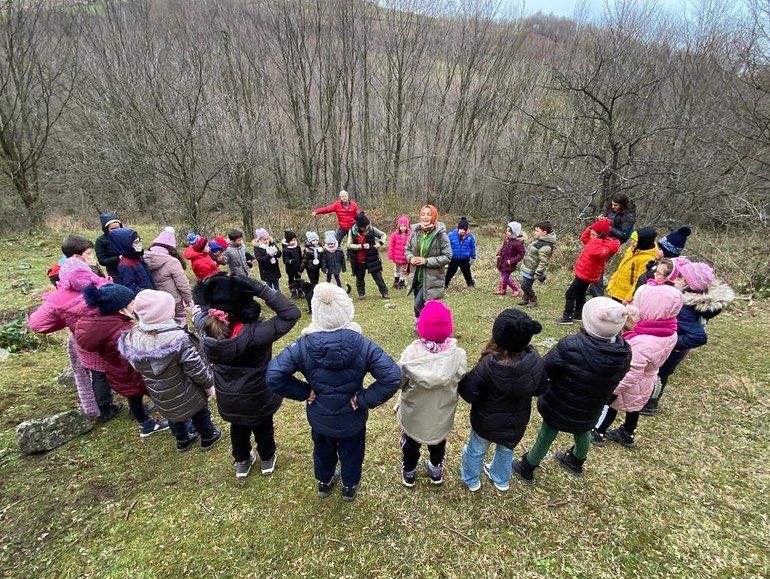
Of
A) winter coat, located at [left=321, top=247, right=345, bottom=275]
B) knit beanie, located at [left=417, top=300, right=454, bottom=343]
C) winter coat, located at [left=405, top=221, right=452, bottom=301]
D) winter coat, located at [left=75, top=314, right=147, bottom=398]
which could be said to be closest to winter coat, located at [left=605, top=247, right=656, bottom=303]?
winter coat, located at [left=405, top=221, right=452, bottom=301]

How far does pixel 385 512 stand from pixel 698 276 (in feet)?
13.1

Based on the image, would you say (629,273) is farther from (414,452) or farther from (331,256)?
(331,256)

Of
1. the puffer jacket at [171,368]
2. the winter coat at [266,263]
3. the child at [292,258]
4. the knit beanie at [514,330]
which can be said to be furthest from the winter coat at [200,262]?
the knit beanie at [514,330]

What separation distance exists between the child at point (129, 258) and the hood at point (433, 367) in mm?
4536

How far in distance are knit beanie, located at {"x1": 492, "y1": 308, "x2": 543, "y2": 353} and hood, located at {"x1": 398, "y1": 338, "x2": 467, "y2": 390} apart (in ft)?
1.03

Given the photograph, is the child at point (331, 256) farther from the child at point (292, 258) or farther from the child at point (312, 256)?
the child at point (292, 258)

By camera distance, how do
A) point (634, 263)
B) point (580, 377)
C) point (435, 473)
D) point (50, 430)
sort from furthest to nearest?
point (634, 263), point (50, 430), point (435, 473), point (580, 377)

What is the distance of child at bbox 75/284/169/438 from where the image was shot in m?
3.40

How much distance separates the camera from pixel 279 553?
2.76 meters

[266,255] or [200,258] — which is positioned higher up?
[200,258]

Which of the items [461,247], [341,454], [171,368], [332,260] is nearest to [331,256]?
[332,260]

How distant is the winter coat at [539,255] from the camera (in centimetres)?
727

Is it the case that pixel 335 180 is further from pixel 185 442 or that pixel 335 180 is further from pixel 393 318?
pixel 185 442

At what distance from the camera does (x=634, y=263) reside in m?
5.70
